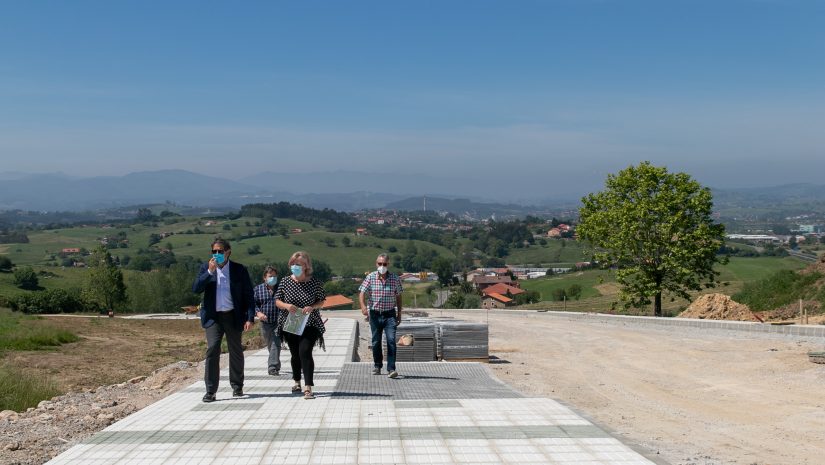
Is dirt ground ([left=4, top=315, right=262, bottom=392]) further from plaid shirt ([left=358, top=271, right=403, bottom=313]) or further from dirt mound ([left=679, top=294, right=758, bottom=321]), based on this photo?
dirt mound ([left=679, top=294, right=758, bottom=321])

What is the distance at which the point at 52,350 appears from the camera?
77.9 ft

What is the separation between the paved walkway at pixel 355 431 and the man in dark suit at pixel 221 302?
0.60 meters

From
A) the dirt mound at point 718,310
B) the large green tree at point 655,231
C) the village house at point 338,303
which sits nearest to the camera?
the dirt mound at point 718,310

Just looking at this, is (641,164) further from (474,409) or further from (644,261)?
(474,409)

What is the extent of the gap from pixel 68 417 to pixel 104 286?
59.5 m

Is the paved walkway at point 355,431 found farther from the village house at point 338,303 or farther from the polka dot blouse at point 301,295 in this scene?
the village house at point 338,303

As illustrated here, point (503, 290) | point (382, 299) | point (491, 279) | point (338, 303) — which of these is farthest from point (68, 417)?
point (491, 279)

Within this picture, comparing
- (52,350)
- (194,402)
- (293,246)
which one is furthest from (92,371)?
(293,246)

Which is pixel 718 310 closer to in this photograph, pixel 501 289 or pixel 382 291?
pixel 382 291

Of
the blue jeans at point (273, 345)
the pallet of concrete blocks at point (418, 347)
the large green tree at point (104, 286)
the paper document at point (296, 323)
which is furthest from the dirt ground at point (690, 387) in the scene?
the large green tree at point (104, 286)

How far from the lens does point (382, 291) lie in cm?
1170

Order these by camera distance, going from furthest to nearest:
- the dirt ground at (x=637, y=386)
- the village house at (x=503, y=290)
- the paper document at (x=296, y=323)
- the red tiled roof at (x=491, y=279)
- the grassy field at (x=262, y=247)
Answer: the grassy field at (x=262, y=247), the red tiled roof at (x=491, y=279), the village house at (x=503, y=290), the paper document at (x=296, y=323), the dirt ground at (x=637, y=386)

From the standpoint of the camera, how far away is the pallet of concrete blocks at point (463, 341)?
16672mm

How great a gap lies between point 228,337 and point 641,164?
99.3 feet
